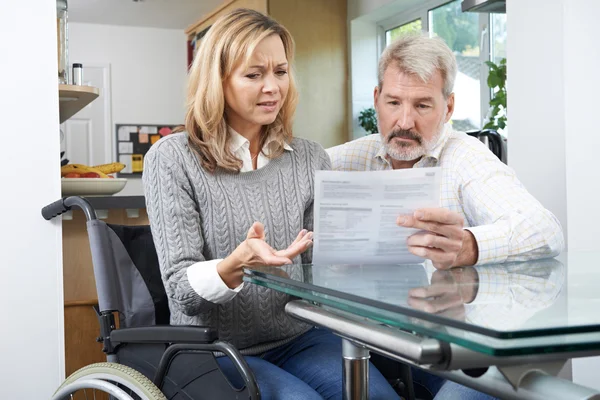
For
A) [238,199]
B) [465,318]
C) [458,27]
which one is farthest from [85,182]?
[458,27]

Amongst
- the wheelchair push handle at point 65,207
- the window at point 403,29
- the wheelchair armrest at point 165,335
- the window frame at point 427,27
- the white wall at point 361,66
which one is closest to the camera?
the wheelchair armrest at point 165,335

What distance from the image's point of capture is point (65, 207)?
1.75 meters

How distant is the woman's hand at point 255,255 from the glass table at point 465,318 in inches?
1.5

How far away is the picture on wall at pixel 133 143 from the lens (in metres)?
7.29

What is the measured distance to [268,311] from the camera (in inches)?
61.4

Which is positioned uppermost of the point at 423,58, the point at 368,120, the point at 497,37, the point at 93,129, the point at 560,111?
the point at 497,37

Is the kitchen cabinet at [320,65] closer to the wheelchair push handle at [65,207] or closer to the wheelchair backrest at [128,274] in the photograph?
the wheelchair push handle at [65,207]

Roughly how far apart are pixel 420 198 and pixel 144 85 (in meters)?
6.63

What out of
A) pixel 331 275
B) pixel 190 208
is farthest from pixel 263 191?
pixel 331 275

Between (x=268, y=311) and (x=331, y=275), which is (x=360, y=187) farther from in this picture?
(x=268, y=311)

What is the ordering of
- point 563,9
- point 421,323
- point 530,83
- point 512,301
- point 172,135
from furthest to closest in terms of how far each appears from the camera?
point 530,83 → point 563,9 → point 172,135 → point 512,301 → point 421,323

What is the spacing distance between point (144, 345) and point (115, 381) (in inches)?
3.8

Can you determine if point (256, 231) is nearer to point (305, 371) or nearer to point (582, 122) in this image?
point (305, 371)

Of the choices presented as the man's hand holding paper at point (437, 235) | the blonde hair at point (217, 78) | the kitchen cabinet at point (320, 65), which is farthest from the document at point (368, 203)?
the kitchen cabinet at point (320, 65)
